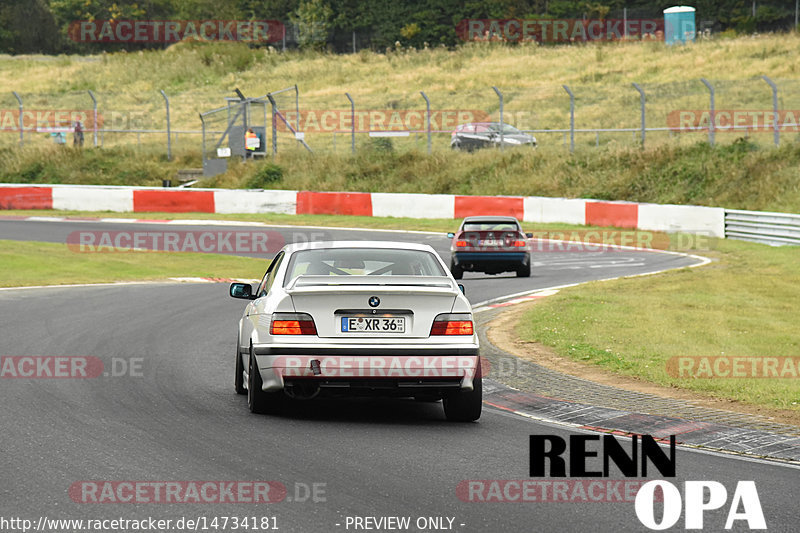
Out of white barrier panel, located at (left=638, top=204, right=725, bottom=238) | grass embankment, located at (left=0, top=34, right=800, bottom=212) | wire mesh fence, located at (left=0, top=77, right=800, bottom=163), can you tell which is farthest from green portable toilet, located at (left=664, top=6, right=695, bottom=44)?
white barrier panel, located at (left=638, top=204, right=725, bottom=238)

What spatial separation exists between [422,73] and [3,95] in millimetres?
23181

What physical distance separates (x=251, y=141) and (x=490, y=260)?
75.1 feet

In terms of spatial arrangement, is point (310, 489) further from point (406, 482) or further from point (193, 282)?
point (193, 282)

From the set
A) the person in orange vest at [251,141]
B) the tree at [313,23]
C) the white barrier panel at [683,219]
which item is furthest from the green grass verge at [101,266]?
the tree at [313,23]

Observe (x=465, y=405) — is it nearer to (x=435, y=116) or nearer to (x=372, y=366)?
(x=372, y=366)

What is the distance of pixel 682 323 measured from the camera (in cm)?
1458

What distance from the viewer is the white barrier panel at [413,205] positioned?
34.6m

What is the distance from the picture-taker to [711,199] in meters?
33.2

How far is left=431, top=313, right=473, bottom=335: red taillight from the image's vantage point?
27.1 feet

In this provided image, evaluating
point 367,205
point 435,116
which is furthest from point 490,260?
point 435,116

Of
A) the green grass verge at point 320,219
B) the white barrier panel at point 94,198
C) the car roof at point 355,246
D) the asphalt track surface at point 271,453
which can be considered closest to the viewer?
the asphalt track surface at point 271,453

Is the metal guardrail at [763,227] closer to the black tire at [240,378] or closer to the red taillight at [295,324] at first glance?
the black tire at [240,378]

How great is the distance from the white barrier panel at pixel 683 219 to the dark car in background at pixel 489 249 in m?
9.85

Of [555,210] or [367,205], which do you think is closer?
[555,210]
